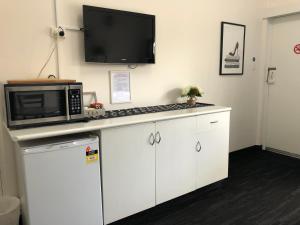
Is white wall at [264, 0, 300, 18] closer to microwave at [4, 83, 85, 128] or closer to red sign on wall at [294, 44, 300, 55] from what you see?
red sign on wall at [294, 44, 300, 55]

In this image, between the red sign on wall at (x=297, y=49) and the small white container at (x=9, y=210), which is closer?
the small white container at (x=9, y=210)

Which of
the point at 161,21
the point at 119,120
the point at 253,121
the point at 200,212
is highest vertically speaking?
the point at 161,21

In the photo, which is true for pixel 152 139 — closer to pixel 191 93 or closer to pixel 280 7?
pixel 191 93

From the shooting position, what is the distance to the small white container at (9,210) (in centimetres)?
196

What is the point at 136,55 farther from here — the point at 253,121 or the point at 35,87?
the point at 253,121

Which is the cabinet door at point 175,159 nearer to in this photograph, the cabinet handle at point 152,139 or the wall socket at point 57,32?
the cabinet handle at point 152,139

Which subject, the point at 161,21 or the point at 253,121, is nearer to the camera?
the point at 161,21

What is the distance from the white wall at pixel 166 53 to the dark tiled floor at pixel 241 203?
Answer: 88cm

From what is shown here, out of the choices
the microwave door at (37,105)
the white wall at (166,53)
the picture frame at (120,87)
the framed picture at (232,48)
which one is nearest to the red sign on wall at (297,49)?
the white wall at (166,53)

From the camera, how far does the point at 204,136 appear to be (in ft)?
9.03

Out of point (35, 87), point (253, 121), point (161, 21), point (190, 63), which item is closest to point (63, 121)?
point (35, 87)

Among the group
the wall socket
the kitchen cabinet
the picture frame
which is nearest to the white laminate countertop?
the kitchen cabinet

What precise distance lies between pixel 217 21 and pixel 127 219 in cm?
278

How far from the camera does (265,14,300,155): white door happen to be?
3.84 meters
